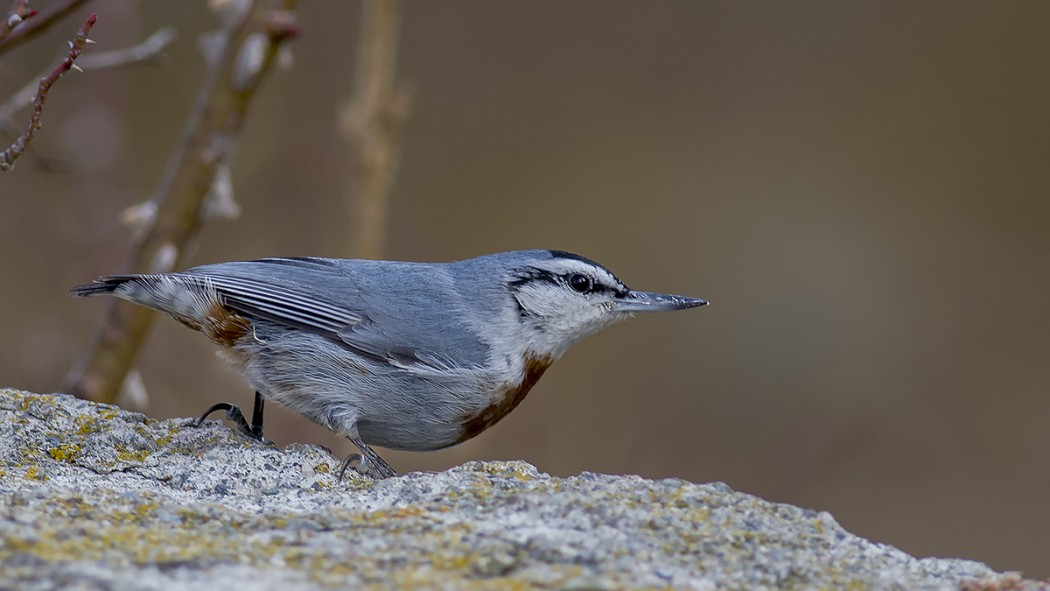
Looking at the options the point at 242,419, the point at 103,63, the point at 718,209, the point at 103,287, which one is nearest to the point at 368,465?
the point at 242,419

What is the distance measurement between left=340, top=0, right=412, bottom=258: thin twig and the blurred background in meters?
1.33

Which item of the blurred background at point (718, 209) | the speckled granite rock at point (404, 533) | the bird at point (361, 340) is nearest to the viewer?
the speckled granite rock at point (404, 533)

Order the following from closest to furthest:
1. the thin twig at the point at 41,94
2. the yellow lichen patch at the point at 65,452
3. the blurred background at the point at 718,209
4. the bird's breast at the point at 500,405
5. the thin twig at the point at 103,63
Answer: the thin twig at the point at 41,94 → the yellow lichen patch at the point at 65,452 → the thin twig at the point at 103,63 → the bird's breast at the point at 500,405 → the blurred background at the point at 718,209

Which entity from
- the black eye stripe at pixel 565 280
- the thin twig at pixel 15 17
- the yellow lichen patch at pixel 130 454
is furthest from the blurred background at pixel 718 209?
the thin twig at pixel 15 17

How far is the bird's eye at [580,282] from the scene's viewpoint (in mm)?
4449

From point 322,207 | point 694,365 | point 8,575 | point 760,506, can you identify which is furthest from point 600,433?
point 8,575

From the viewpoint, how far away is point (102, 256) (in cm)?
550

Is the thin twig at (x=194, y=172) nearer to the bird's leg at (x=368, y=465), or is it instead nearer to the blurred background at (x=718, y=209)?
the bird's leg at (x=368, y=465)

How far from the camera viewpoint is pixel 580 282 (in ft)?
14.6

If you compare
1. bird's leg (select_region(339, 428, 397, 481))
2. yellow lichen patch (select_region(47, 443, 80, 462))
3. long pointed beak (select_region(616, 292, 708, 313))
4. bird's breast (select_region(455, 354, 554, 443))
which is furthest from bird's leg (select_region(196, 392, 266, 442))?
long pointed beak (select_region(616, 292, 708, 313))

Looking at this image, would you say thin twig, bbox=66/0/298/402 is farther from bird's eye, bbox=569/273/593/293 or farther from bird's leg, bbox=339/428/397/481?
bird's eye, bbox=569/273/593/293

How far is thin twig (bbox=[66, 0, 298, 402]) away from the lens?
3932mm

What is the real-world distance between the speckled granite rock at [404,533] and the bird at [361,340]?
28.9 inches

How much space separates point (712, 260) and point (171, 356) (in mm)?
3526
